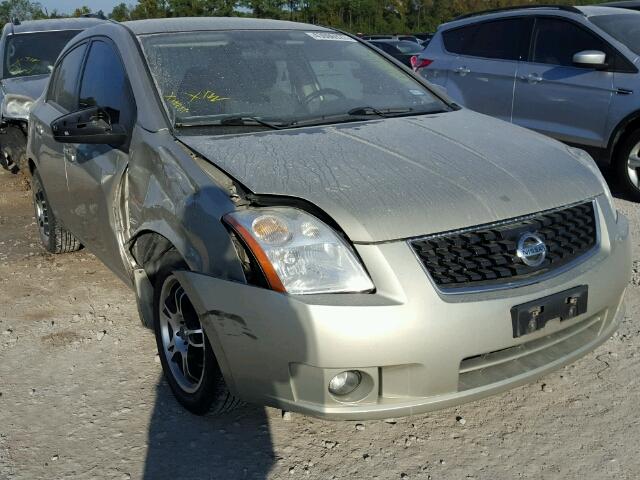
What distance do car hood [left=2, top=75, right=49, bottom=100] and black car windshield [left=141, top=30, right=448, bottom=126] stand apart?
4338mm

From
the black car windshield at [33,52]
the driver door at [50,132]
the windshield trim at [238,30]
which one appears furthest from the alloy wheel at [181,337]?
the black car windshield at [33,52]

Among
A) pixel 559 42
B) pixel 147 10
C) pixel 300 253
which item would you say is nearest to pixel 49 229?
pixel 300 253

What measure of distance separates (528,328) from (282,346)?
87cm

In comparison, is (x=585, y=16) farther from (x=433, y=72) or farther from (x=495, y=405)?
(x=495, y=405)

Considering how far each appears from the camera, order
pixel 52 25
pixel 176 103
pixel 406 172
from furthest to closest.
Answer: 1. pixel 52 25
2. pixel 176 103
3. pixel 406 172

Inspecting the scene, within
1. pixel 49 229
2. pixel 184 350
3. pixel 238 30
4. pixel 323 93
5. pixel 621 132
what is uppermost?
pixel 238 30

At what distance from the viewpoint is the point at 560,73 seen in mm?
6441

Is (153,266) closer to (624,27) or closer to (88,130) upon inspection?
(88,130)

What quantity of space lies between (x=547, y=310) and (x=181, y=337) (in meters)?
1.51

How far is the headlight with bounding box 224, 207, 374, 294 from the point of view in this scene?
234 centimetres

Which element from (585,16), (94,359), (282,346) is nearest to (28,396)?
(94,359)

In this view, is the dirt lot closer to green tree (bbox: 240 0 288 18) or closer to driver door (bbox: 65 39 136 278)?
driver door (bbox: 65 39 136 278)

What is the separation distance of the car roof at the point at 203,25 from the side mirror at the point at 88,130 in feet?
1.86

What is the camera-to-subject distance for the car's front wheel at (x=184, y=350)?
2740 millimetres
